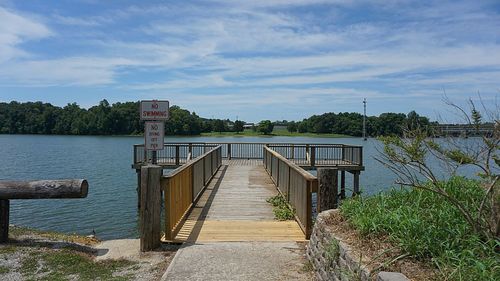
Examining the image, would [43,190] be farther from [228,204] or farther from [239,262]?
[228,204]

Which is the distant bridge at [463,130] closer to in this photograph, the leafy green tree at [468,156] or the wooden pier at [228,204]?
the leafy green tree at [468,156]

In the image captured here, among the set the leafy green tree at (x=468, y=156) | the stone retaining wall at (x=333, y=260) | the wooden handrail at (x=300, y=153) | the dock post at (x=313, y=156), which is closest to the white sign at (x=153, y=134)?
the stone retaining wall at (x=333, y=260)

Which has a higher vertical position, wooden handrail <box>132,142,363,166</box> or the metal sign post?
the metal sign post

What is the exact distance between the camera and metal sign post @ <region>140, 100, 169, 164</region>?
28.5 ft

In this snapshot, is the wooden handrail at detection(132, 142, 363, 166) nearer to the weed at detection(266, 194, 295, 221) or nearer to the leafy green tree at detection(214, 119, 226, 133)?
the weed at detection(266, 194, 295, 221)

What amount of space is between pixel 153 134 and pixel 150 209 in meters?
2.16

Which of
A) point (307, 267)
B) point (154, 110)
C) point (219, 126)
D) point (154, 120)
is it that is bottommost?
point (307, 267)

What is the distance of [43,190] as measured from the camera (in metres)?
7.54

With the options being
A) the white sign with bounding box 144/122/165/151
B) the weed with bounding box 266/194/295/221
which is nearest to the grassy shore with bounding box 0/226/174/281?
the white sign with bounding box 144/122/165/151

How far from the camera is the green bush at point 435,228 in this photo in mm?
3514

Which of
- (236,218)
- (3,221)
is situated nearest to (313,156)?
(236,218)

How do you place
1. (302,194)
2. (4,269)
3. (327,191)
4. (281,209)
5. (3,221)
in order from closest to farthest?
(4,269)
(327,191)
(3,221)
(302,194)
(281,209)

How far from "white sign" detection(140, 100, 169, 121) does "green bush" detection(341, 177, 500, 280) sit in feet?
13.9

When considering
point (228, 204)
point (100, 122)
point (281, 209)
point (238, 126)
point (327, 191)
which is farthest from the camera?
point (100, 122)
